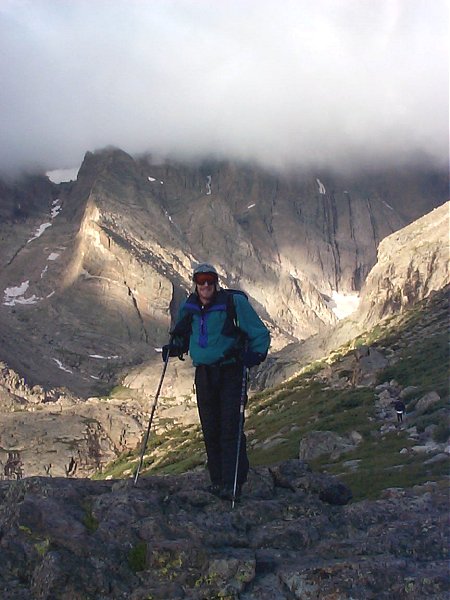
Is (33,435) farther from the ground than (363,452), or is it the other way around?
(33,435)

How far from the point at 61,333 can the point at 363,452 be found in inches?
6782

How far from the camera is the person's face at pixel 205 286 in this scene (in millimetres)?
9852

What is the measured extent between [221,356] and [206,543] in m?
2.84

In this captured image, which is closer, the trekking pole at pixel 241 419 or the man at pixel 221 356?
the trekking pole at pixel 241 419

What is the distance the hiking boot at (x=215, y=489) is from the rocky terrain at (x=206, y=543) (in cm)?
13

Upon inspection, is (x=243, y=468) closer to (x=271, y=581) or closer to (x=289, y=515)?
(x=289, y=515)

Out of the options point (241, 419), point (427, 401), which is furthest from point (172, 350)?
point (427, 401)

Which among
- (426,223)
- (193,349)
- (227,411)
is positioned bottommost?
(227,411)

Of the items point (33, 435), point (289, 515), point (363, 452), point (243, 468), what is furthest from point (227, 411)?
point (33, 435)

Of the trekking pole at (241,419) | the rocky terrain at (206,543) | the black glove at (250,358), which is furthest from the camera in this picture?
the black glove at (250,358)

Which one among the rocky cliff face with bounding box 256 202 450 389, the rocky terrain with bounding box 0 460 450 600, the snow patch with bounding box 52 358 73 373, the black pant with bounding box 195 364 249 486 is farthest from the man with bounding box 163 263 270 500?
the snow patch with bounding box 52 358 73 373

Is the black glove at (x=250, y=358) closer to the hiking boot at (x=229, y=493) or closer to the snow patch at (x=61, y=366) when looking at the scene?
the hiking boot at (x=229, y=493)

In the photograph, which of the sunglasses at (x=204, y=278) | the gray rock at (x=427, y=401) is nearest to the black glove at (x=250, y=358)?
the sunglasses at (x=204, y=278)

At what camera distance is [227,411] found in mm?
10133
